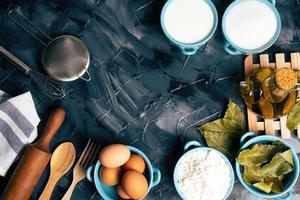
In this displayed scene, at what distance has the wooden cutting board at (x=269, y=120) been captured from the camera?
0.98 m

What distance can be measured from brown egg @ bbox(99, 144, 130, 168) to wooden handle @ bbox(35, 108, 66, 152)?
12 cm

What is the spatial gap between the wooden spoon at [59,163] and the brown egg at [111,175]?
82 millimetres

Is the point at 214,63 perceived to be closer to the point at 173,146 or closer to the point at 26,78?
the point at 173,146

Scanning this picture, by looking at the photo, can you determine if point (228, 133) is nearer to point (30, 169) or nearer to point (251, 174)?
point (251, 174)

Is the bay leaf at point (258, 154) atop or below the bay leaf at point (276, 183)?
atop

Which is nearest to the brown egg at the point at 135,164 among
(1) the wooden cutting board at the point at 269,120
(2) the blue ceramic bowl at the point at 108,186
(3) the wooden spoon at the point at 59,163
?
(2) the blue ceramic bowl at the point at 108,186

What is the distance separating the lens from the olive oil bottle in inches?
35.3

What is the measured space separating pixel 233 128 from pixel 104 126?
0.25 m

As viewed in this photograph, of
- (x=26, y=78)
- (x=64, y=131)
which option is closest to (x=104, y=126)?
(x=64, y=131)

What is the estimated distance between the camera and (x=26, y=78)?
3.29 ft

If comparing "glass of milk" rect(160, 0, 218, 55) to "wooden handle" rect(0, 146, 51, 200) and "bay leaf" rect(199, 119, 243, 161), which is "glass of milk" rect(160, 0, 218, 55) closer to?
"bay leaf" rect(199, 119, 243, 161)

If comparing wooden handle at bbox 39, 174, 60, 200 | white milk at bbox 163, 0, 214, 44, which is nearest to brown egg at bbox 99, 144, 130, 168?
wooden handle at bbox 39, 174, 60, 200

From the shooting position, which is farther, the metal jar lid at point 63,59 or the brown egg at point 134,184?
the metal jar lid at point 63,59

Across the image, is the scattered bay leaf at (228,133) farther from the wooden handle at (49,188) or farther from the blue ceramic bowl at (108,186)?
the wooden handle at (49,188)
